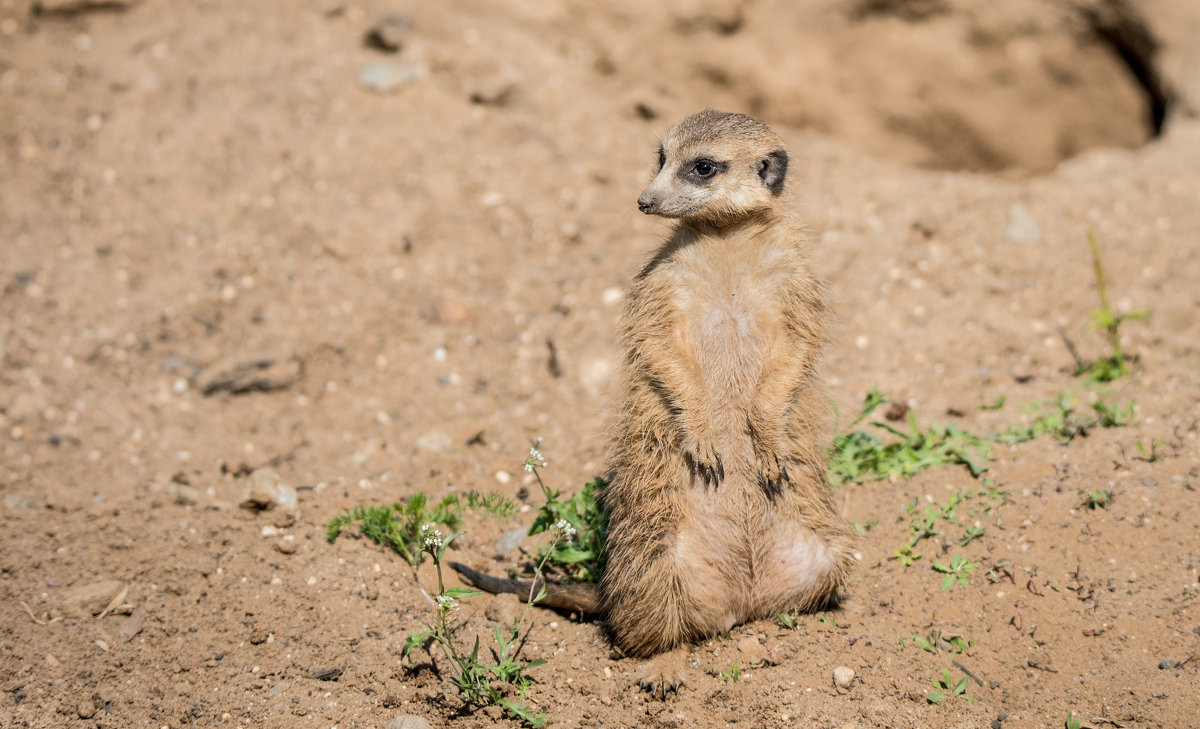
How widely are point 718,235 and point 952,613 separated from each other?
56.4 inches

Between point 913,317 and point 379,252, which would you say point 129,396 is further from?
point 913,317

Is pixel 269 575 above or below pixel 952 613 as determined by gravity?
below

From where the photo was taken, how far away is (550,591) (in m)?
3.16

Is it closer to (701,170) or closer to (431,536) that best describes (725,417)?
(701,170)

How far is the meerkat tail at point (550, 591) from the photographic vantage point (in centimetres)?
312

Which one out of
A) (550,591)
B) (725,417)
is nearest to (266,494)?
(550,591)

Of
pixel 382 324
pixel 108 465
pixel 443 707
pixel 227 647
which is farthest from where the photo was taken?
pixel 382 324

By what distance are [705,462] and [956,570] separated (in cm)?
95

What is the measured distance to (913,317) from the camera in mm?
4633

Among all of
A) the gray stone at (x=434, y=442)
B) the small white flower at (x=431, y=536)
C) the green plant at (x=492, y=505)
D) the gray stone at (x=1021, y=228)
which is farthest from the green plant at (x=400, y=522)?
the gray stone at (x=1021, y=228)

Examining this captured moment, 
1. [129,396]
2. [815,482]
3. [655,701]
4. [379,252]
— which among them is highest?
[815,482]

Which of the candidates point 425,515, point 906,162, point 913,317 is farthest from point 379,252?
point 906,162

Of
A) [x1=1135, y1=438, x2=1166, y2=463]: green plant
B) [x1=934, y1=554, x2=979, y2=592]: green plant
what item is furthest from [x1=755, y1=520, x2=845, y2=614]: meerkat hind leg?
[x1=1135, y1=438, x2=1166, y2=463]: green plant

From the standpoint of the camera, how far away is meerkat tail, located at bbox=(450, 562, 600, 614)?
3.12 metres
